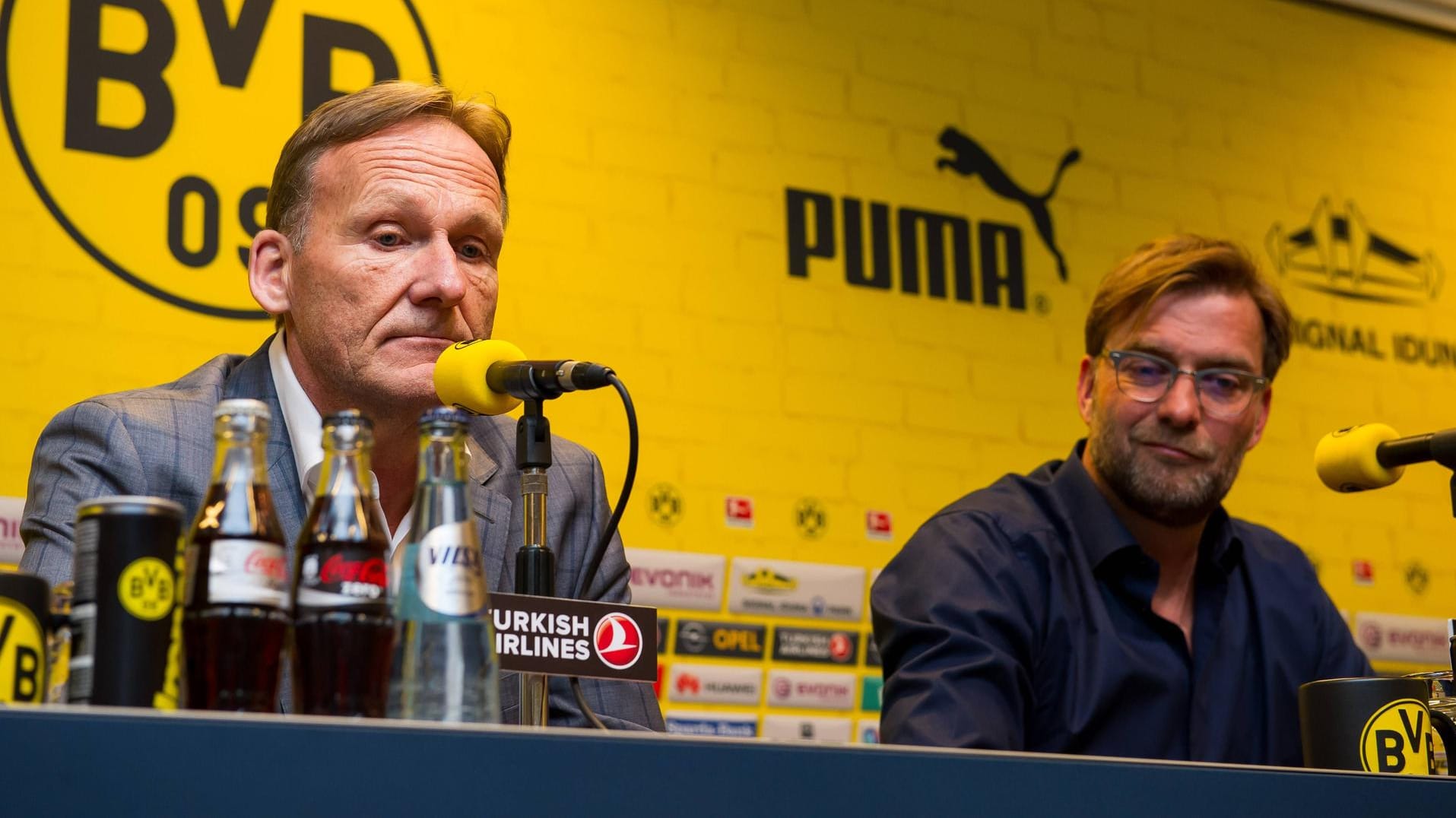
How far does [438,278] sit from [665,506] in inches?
68.1

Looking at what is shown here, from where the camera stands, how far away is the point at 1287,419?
4316mm

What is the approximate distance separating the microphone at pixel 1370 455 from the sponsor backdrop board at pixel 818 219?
2.00 metres

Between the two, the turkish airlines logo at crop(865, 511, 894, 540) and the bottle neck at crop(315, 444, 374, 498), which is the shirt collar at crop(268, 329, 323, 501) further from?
the turkish airlines logo at crop(865, 511, 894, 540)

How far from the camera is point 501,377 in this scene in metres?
1.33

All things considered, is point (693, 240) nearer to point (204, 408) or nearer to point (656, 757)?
point (204, 408)

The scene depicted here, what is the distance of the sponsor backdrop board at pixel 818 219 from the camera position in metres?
3.07

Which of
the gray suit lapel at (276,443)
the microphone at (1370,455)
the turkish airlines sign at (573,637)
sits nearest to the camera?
the turkish airlines sign at (573,637)

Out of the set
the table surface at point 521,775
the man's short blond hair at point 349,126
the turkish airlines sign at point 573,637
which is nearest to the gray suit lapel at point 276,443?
the man's short blond hair at point 349,126

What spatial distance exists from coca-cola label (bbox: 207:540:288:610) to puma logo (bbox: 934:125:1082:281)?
3316mm

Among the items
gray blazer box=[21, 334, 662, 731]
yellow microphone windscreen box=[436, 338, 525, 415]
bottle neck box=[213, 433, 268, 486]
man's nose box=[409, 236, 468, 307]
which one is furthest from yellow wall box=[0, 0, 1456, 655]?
bottle neck box=[213, 433, 268, 486]

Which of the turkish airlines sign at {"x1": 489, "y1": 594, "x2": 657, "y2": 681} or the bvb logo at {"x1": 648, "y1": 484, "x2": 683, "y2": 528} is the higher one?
the bvb logo at {"x1": 648, "y1": 484, "x2": 683, "y2": 528}

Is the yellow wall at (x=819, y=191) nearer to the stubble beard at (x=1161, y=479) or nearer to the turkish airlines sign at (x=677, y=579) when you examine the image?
the turkish airlines sign at (x=677, y=579)

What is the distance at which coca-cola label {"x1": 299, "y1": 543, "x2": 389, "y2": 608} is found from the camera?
3.01 ft

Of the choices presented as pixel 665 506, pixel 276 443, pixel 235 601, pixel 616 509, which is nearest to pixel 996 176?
pixel 665 506
